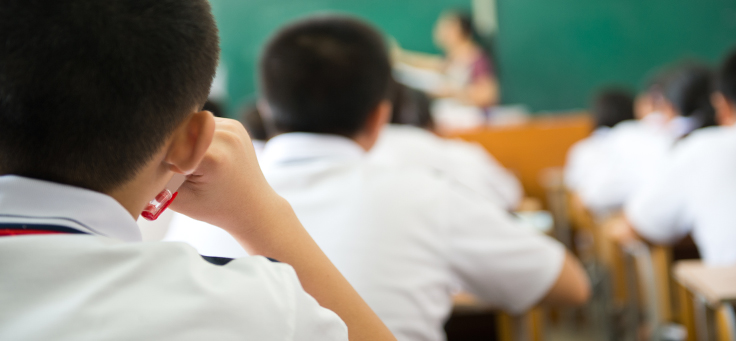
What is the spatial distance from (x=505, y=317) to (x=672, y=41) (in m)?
6.01

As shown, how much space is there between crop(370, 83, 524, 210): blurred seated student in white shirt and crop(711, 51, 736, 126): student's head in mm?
888

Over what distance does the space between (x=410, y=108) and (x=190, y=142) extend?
2412 millimetres

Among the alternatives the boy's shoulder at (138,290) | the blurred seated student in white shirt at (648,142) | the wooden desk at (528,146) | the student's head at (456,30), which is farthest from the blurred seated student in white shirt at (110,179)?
the student's head at (456,30)

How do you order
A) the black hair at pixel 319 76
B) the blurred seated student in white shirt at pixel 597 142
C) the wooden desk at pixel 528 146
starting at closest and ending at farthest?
the black hair at pixel 319 76
the blurred seated student in white shirt at pixel 597 142
the wooden desk at pixel 528 146

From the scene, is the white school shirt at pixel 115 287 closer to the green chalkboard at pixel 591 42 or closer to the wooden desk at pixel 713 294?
the wooden desk at pixel 713 294

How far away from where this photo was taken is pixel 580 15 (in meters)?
6.61

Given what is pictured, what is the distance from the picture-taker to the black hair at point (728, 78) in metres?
1.93

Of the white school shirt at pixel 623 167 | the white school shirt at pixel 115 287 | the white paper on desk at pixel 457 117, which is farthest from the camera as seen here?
the white paper on desk at pixel 457 117

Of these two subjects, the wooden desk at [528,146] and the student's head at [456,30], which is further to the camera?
the student's head at [456,30]

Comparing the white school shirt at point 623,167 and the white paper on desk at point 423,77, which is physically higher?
the white paper on desk at point 423,77

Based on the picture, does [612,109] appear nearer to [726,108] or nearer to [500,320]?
[726,108]

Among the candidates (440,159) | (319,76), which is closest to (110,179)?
(319,76)

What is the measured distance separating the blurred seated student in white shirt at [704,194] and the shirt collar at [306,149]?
1214mm

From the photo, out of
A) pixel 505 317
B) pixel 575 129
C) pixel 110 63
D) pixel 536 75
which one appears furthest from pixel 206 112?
pixel 536 75
